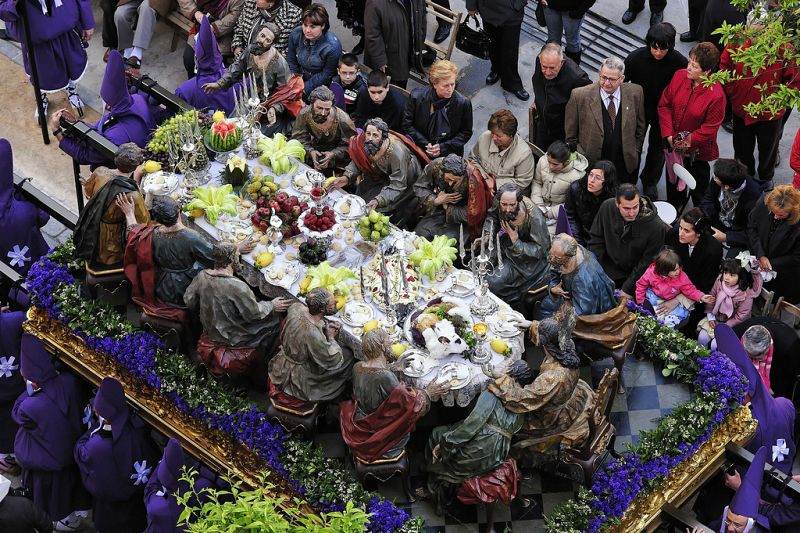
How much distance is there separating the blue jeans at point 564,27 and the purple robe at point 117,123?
4749mm

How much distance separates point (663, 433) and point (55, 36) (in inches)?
321

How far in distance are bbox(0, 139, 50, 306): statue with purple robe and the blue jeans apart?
6.15 m

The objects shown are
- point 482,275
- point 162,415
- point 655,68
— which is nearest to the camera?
point 482,275

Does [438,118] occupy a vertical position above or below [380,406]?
above

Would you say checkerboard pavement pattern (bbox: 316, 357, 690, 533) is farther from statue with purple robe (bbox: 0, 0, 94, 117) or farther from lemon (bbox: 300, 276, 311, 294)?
statue with purple robe (bbox: 0, 0, 94, 117)

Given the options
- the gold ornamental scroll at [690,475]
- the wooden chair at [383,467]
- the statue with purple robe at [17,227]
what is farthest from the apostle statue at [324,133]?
the gold ornamental scroll at [690,475]

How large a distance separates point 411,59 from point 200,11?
261 centimetres

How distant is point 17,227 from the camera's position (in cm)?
1397

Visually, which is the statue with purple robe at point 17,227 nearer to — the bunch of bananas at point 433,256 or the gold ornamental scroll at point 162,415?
the gold ornamental scroll at point 162,415

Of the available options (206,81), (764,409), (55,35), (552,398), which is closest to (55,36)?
(55,35)

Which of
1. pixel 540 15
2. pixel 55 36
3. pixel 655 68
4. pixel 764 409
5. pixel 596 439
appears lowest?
pixel 764 409

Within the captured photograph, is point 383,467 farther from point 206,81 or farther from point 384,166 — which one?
point 206,81

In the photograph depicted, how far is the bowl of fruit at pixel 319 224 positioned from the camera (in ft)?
42.1

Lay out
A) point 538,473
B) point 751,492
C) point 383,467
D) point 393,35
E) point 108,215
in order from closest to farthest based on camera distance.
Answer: point 751,492, point 383,467, point 538,473, point 108,215, point 393,35
